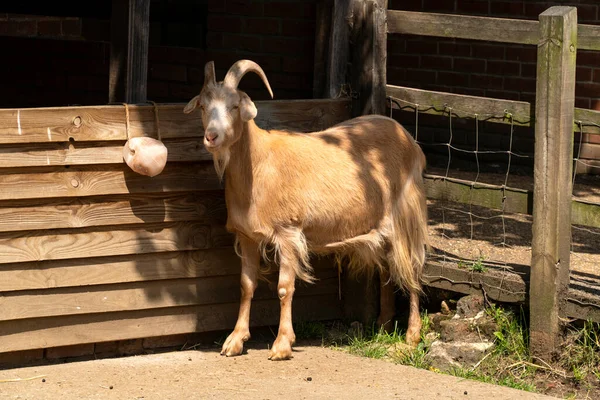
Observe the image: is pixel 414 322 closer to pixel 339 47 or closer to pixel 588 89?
pixel 339 47

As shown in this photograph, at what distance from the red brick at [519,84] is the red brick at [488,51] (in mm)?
231

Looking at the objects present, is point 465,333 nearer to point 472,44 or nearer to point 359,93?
point 359,93

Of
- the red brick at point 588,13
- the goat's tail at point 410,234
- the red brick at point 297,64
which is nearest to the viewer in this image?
the goat's tail at point 410,234

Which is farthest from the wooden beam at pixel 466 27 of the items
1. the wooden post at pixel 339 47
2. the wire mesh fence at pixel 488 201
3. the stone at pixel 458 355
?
the stone at pixel 458 355

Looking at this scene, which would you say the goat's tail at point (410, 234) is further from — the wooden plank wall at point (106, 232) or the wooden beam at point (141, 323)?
the wooden plank wall at point (106, 232)

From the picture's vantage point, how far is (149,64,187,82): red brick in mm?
9578

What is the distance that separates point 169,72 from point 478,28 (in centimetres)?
417

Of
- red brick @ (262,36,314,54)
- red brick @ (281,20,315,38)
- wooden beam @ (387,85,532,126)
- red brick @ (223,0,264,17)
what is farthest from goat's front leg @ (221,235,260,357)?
red brick @ (223,0,264,17)

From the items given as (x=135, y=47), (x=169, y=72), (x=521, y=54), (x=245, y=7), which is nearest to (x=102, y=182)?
(x=135, y=47)

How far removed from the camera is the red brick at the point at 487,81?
32.1 ft

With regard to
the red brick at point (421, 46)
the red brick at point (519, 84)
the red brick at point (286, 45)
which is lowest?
the red brick at point (519, 84)

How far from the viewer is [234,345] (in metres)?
6.32

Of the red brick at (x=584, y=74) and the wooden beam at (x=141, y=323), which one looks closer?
the wooden beam at (x=141, y=323)

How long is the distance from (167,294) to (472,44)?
475cm
